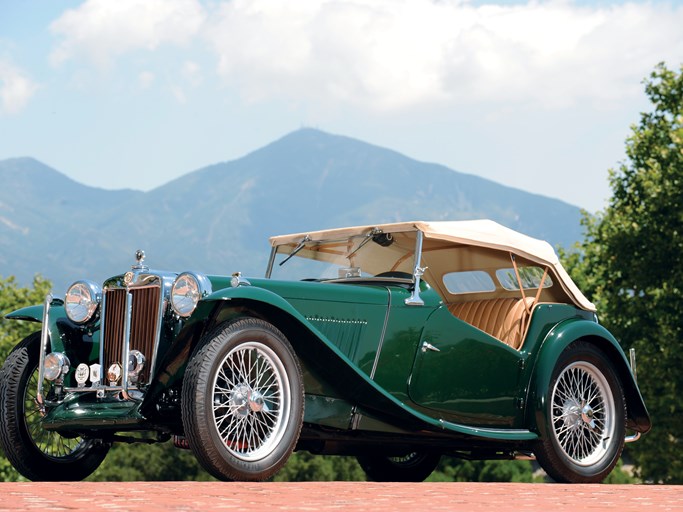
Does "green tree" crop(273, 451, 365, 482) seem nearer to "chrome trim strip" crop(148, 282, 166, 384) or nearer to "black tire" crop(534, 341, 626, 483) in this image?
"black tire" crop(534, 341, 626, 483)

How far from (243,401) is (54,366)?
164 cm

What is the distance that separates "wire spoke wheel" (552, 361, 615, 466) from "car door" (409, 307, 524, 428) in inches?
17.9

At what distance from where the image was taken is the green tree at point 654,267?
994 inches

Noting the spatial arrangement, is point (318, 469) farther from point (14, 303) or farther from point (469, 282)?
point (469, 282)

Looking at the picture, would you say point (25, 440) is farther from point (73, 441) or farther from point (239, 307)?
point (239, 307)

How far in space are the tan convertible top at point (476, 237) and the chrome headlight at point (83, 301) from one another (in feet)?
7.44

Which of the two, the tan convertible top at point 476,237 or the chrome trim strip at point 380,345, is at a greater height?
the tan convertible top at point 476,237

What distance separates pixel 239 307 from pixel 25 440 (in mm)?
2100

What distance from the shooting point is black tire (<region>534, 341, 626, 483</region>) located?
8953 millimetres

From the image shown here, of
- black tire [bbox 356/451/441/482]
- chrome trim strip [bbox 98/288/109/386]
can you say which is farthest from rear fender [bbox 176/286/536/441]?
black tire [bbox 356/451/441/482]

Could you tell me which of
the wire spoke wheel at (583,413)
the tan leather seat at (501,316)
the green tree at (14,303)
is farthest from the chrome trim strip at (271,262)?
the green tree at (14,303)

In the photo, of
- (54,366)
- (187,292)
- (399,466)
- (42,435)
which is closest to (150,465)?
(399,466)

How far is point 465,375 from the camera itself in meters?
8.60

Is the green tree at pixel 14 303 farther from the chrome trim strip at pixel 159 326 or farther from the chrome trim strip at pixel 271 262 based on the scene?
the chrome trim strip at pixel 159 326
